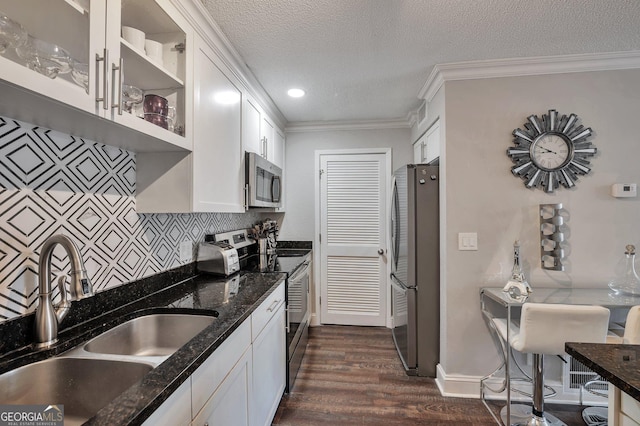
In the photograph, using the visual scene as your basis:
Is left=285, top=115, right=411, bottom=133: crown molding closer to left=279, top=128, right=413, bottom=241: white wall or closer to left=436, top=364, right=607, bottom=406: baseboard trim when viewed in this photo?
left=279, top=128, right=413, bottom=241: white wall

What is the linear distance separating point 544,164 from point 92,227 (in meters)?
2.79

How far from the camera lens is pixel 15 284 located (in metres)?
0.98

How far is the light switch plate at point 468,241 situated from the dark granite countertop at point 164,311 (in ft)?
4.48

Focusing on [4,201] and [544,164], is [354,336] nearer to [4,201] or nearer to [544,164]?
[544,164]

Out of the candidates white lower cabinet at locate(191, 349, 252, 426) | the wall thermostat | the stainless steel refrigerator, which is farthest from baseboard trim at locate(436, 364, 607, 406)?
white lower cabinet at locate(191, 349, 252, 426)

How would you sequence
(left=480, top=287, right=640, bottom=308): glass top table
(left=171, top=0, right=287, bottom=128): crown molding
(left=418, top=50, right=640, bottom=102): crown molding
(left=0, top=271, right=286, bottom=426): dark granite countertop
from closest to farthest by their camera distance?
(left=0, top=271, right=286, bottom=426): dark granite countertop → (left=171, top=0, right=287, bottom=128): crown molding → (left=480, top=287, right=640, bottom=308): glass top table → (left=418, top=50, right=640, bottom=102): crown molding

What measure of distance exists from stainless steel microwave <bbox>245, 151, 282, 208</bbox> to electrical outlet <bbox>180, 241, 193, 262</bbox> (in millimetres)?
520

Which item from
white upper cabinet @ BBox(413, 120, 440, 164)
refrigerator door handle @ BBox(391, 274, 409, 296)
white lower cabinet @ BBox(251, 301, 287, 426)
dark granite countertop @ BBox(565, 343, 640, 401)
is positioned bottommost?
white lower cabinet @ BBox(251, 301, 287, 426)

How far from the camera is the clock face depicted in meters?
2.13

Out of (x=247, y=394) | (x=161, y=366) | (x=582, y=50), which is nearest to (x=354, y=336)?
(x=247, y=394)

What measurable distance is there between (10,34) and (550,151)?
9.25ft

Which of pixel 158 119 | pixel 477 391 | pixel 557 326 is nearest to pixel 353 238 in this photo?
pixel 477 391

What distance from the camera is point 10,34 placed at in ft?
2.45

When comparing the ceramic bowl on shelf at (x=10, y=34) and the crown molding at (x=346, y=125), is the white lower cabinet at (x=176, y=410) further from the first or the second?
the crown molding at (x=346, y=125)
